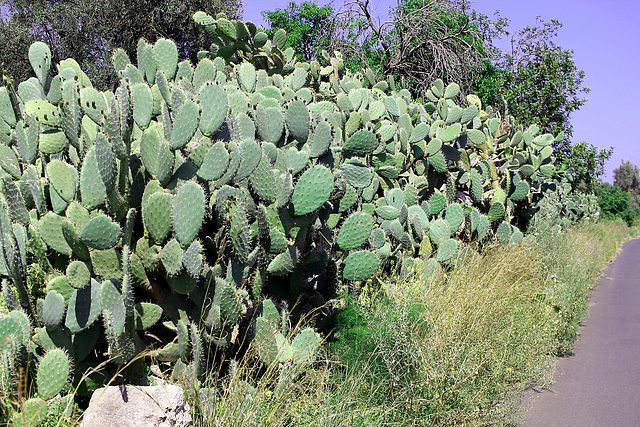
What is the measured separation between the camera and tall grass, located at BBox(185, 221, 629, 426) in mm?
3207

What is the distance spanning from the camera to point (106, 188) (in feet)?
9.72

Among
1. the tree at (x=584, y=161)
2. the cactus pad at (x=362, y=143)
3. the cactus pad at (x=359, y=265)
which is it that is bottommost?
the cactus pad at (x=359, y=265)

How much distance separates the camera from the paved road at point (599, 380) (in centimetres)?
450

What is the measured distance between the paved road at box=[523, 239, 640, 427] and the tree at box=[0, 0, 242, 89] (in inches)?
499

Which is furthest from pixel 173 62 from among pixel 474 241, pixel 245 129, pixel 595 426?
→ pixel 474 241

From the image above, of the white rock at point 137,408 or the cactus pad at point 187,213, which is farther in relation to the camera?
the cactus pad at point 187,213

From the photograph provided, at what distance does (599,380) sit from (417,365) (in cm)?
252

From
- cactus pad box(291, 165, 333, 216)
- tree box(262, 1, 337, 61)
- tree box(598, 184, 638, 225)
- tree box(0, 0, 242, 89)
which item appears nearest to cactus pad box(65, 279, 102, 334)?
cactus pad box(291, 165, 333, 216)

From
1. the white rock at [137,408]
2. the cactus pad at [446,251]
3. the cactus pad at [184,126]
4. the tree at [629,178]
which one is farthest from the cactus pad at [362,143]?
the tree at [629,178]

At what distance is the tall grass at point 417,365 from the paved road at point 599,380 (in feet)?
0.64

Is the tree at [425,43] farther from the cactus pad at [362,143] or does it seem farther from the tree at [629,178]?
the tree at [629,178]

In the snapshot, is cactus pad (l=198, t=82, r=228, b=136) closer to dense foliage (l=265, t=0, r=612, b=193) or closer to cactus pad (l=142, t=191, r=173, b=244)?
cactus pad (l=142, t=191, r=173, b=244)

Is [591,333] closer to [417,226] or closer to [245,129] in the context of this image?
[417,226]

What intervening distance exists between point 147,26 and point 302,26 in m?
14.9
